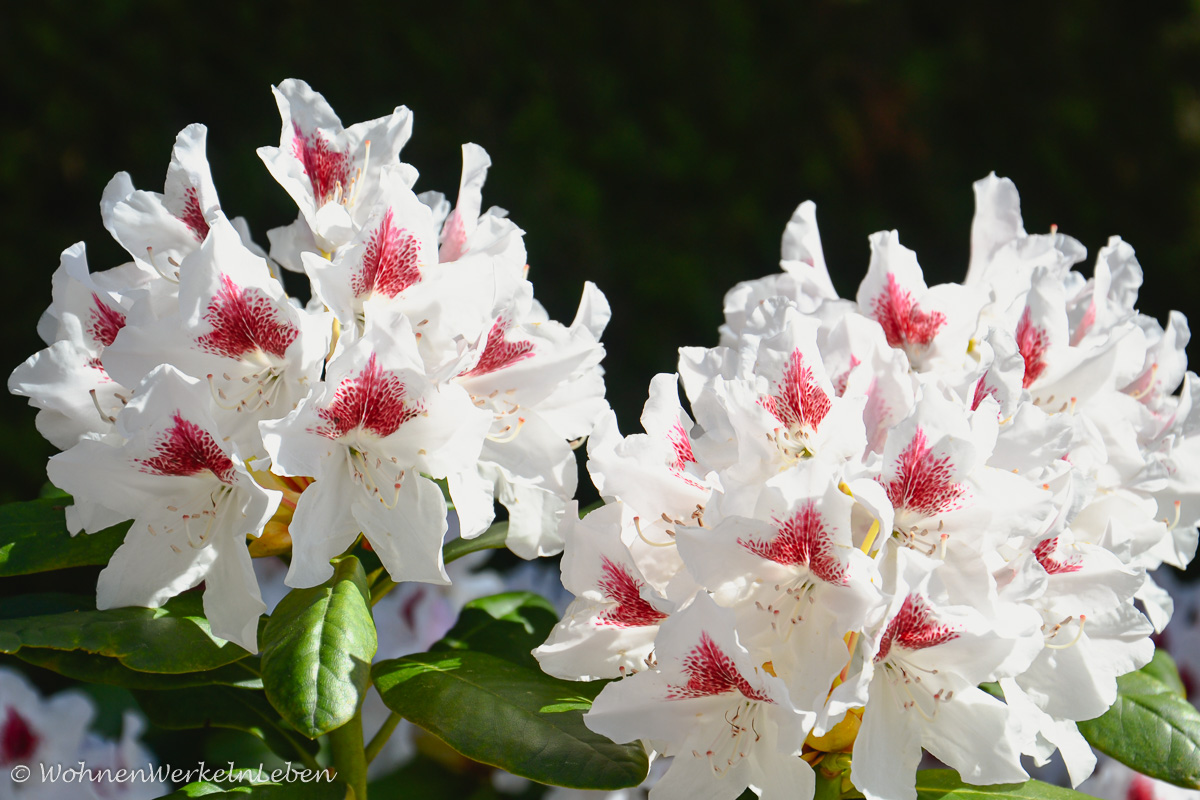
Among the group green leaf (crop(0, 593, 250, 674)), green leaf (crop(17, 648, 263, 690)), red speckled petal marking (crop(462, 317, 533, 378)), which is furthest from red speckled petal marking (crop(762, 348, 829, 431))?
green leaf (crop(17, 648, 263, 690))

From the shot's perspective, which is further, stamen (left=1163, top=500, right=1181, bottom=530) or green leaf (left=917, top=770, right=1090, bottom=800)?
stamen (left=1163, top=500, right=1181, bottom=530)

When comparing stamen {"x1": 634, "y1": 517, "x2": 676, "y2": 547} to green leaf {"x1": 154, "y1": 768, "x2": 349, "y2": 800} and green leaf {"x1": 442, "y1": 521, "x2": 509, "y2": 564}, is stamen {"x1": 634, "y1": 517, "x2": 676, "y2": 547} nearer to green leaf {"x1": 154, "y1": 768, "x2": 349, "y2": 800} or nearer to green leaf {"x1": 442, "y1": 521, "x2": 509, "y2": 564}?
green leaf {"x1": 442, "y1": 521, "x2": 509, "y2": 564}

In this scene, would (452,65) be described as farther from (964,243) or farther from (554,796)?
(554,796)

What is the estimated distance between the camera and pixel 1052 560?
2.68 ft

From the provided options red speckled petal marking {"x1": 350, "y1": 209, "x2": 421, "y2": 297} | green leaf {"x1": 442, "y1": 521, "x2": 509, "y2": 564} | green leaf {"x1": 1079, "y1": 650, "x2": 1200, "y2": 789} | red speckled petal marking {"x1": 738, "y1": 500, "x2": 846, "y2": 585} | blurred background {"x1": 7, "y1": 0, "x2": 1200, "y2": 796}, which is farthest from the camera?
blurred background {"x1": 7, "y1": 0, "x2": 1200, "y2": 796}

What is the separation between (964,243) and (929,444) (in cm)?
276

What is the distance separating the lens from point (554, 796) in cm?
127

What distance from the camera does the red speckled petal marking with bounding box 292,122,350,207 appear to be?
919 millimetres

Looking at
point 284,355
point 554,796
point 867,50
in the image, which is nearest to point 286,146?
point 284,355

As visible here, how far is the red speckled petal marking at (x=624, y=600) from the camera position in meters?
0.81

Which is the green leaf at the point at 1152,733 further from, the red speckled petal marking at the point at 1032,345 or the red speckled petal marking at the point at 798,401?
the red speckled petal marking at the point at 798,401

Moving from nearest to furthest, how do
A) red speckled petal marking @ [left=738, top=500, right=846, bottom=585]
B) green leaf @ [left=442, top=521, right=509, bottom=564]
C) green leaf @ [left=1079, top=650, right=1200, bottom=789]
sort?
red speckled petal marking @ [left=738, top=500, right=846, bottom=585]
green leaf @ [left=1079, top=650, right=1200, bottom=789]
green leaf @ [left=442, top=521, right=509, bottom=564]

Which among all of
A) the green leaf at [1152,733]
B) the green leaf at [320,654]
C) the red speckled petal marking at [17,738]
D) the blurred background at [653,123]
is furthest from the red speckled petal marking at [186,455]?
the blurred background at [653,123]

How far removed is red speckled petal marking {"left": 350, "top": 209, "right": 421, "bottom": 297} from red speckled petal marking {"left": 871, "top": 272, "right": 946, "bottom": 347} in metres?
0.41
